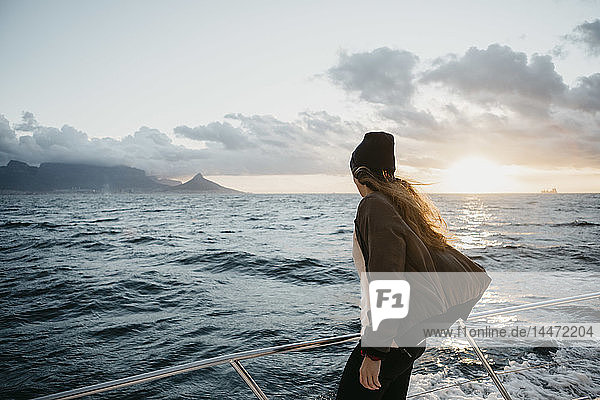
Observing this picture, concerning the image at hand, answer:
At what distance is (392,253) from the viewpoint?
4.09 feet

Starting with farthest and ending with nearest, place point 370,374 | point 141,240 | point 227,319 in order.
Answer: point 141,240 → point 227,319 → point 370,374

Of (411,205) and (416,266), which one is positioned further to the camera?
(411,205)

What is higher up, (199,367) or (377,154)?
(377,154)

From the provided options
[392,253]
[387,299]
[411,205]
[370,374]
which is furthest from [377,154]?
[370,374]

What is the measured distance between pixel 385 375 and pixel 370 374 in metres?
0.08

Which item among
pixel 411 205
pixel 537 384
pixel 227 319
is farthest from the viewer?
pixel 227 319

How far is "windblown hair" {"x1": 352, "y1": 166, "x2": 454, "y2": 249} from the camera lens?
143 cm

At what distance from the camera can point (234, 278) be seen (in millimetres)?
14016

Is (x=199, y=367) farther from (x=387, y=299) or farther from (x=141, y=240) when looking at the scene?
(x=141, y=240)

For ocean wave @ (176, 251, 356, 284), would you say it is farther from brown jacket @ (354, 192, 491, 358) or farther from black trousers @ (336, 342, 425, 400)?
brown jacket @ (354, 192, 491, 358)

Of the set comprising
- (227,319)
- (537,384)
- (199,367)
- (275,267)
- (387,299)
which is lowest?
(275,267)

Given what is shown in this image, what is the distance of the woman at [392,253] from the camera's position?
50.1 inches

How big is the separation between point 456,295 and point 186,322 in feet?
27.7

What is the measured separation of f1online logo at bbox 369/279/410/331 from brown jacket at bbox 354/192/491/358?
4cm
